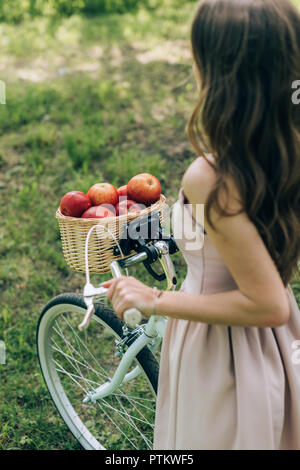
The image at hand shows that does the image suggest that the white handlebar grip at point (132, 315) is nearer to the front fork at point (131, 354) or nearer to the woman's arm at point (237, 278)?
the woman's arm at point (237, 278)

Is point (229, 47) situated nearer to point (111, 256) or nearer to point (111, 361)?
point (111, 256)

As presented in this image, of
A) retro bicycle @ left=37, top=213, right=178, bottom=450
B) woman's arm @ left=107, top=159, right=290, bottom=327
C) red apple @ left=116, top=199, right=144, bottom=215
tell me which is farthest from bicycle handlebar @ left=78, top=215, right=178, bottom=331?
woman's arm @ left=107, top=159, right=290, bottom=327

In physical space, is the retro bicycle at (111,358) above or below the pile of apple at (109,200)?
below

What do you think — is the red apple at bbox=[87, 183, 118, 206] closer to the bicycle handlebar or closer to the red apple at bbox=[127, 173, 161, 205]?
the red apple at bbox=[127, 173, 161, 205]

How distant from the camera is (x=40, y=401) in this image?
2652 mm

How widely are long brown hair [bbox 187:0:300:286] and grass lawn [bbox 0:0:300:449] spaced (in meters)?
1.80

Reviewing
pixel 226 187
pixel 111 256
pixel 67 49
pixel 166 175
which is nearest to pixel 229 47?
pixel 226 187

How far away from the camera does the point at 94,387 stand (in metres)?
2.59

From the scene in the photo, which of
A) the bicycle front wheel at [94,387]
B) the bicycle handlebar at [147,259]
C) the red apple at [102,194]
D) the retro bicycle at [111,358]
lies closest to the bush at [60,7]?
the retro bicycle at [111,358]

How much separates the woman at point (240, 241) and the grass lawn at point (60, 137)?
4.37 ft

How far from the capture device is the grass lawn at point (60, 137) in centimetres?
281

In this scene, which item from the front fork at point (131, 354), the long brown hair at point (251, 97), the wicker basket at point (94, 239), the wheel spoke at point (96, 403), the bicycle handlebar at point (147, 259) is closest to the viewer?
the long brown hair at point (251, 97)

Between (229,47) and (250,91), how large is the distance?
0.35 feet

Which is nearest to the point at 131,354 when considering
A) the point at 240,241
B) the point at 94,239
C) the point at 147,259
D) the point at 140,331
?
the point at 140,331
